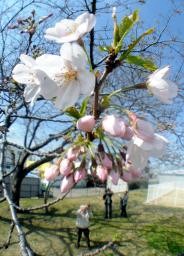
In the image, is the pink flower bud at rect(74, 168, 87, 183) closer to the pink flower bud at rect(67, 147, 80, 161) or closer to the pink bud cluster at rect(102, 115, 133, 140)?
the pink flower bud at rect(67, 147, 80, 161)

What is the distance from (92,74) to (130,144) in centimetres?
18

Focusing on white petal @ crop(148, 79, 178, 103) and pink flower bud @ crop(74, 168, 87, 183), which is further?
pink flower bud @ crop(74, 168, 87, 183)

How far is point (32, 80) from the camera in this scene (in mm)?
947

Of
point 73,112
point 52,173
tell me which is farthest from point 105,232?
point 73,112

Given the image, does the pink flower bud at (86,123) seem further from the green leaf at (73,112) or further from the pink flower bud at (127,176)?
the pink flower bud at (127,176)

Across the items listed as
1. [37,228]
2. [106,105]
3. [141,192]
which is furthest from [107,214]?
[106,105]

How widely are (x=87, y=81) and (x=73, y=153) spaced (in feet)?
0.75

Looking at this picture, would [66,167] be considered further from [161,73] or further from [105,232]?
[105,232]

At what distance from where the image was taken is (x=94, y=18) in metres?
0.87

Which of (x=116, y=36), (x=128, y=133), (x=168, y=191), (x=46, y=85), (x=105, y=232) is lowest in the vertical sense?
(x=105, y=232)

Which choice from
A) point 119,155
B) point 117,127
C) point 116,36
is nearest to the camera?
point 117,127

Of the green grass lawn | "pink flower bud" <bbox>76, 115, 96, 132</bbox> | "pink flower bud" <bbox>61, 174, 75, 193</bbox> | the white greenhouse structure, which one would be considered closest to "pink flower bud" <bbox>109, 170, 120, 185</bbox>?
"pink flower bud" <bbox>61, 174, 75, 193</bbox>

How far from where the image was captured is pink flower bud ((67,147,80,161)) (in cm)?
98

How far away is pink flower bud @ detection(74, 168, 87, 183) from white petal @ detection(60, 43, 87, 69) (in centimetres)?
31
